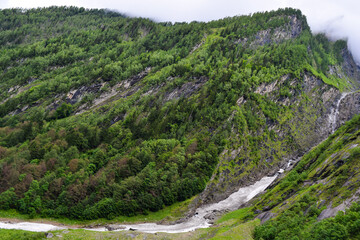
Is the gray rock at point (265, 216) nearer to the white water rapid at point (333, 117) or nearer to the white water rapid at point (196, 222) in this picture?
the white water rapid at point (196, 222)

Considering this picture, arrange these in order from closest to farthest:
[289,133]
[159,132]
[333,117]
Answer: [159,132] < [289,133] < [333,117]

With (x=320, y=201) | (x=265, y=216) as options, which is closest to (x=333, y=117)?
(x=265, y=216)

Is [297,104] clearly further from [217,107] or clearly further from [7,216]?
[7,216]

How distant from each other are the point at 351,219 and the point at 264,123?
99285 millimetres

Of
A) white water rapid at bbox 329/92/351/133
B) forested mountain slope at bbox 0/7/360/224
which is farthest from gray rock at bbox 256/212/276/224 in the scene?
white water rapid at bbox 329/92/351/133

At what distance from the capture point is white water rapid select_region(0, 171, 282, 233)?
83.1 meters

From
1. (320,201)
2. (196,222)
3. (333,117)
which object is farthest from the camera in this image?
(333,117)

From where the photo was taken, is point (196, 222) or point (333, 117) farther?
point (333, 117)

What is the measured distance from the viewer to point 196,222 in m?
91.9

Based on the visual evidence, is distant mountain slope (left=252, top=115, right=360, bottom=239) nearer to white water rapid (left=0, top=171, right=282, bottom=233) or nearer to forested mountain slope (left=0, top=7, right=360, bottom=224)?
white water rapid (left=0, top=171, right=282, bottom=233)

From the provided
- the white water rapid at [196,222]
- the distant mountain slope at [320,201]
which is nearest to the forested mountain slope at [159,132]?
the white water rapid at [196,222]

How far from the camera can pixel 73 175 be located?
343 feet

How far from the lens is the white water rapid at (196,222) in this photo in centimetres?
8314

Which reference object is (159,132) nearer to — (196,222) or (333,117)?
(196,222)
